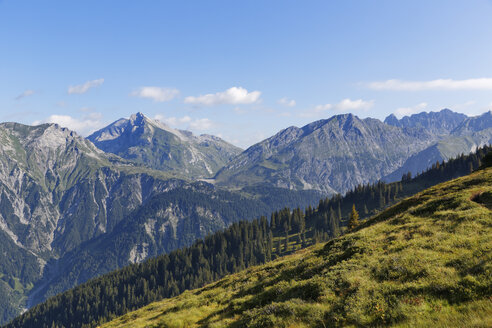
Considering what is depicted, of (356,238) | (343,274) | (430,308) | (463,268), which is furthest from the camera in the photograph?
(356,238)

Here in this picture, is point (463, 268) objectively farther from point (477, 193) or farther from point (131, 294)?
point (131, 294)

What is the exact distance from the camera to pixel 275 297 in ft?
74.3

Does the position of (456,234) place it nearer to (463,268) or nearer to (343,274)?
(463,268)

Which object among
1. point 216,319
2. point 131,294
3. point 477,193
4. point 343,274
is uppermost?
point 477,193

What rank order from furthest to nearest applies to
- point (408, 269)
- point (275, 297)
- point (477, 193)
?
point (477, 193)
point (275, 297)
point (408, 269)

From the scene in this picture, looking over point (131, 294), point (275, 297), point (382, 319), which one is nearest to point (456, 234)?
point (382, 319)

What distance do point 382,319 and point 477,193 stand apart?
2985cm

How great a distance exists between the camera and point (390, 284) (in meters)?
17.5

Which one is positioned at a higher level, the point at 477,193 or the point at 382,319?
the point at 477,193

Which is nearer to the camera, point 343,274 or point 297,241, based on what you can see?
point 343,274

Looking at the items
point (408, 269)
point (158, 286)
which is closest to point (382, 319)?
point (408, 269)

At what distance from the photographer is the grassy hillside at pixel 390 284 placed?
45.9 ft

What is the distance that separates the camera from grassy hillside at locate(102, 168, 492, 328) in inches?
551

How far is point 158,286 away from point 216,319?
628 feet
